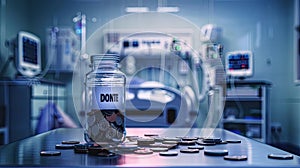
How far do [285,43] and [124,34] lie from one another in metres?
1.99

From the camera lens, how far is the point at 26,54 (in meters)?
3.44

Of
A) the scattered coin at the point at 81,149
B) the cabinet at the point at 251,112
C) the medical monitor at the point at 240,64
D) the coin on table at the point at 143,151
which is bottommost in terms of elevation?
the cabinet at the point at 251,112

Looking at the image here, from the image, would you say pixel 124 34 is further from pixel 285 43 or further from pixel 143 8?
pixel 285 43

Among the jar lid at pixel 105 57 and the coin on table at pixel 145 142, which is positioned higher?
the jar lid at pixel 105 57

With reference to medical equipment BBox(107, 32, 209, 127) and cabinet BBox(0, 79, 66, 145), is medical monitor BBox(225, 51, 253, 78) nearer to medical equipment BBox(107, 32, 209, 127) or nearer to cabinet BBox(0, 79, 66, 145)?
medical equipment BBox(107, 32, 209, 127)

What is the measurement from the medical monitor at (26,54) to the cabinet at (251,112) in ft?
6.64

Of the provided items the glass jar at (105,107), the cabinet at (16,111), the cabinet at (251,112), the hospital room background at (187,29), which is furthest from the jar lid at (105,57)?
the hospital room background at (187,29)

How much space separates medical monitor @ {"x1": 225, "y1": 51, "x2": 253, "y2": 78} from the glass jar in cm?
336

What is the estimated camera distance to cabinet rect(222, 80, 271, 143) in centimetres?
403

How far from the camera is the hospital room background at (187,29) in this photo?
15.3 ft

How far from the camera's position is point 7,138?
313 centimetres

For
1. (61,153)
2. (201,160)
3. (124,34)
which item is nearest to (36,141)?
(61,153)

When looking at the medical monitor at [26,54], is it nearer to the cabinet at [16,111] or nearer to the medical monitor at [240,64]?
the cabinet at [16,111]

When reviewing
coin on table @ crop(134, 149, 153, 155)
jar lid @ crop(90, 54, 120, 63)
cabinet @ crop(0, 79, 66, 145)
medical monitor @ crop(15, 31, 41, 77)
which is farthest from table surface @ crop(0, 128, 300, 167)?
medical monitor @ crop(15, 31, 41, 77)
